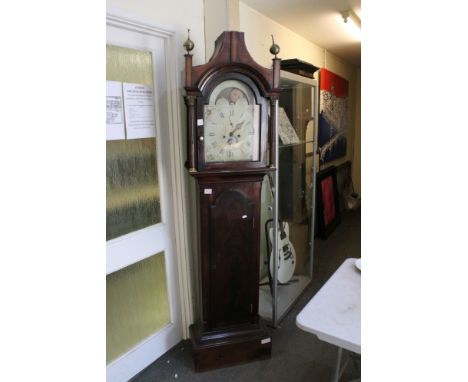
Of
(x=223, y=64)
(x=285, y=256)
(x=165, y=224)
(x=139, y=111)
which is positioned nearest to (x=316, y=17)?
(x=223, y=64)

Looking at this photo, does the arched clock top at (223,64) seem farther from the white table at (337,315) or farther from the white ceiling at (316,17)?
the white table at (337,315)

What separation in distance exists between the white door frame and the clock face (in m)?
0.32

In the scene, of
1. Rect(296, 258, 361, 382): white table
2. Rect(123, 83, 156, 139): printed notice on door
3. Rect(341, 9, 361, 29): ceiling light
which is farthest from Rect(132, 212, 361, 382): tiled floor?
Rect(341, 9, 361, 29): ceiling light

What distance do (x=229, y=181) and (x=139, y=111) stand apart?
2.05 ft

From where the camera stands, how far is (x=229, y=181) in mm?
1839

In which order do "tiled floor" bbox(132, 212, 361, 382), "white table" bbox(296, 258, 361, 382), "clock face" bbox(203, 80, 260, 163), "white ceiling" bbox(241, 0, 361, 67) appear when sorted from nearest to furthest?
"white table" bbox(296, 258, 361, 382)
"clock face" bbox(203, 80, 260, 163)
"tiled floor" bbox(132, 212, 361, 382)
"white ceiling" bbox(241, 0, 361, 67)

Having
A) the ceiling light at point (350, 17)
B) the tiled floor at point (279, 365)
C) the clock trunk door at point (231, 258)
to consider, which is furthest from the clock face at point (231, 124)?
the ceiling light at point (350, 17)

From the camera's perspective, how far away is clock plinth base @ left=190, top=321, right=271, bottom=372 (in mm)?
1986

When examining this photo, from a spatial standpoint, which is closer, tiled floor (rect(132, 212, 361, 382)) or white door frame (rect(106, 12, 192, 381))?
white door frame (rect(106, 12, 192, 381))

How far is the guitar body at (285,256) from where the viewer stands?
264cm

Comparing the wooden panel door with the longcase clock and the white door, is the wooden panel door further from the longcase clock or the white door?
the white door

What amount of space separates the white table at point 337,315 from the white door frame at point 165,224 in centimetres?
107

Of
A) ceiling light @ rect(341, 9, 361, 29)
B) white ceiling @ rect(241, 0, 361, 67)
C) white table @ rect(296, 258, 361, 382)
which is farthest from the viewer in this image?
ceiling light @ rect(341, 9, 361, 29)

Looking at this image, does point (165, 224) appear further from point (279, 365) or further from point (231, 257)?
point (279, 365)
